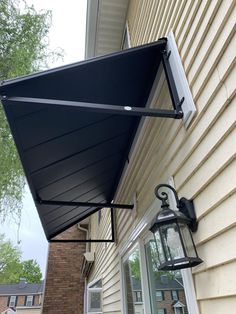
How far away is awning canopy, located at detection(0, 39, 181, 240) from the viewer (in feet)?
6.00

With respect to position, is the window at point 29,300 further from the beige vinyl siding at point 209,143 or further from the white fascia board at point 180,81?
the white fascia board at point 180,81

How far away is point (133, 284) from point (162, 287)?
1.19 metres

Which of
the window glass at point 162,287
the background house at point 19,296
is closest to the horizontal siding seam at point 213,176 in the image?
the window glass at point 162,287

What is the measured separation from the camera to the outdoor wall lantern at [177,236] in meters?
1.53

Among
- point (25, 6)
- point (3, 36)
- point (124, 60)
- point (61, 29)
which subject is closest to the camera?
point (124, 60)

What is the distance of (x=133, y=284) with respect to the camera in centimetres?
344

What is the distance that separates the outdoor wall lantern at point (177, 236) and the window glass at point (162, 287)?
1.63 feet

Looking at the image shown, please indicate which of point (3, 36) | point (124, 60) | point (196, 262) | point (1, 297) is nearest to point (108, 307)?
point (196, 262)

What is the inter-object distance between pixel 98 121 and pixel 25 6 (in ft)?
11.2

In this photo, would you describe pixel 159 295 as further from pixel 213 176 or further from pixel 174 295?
pixel 213 176

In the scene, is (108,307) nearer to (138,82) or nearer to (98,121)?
(98,121)

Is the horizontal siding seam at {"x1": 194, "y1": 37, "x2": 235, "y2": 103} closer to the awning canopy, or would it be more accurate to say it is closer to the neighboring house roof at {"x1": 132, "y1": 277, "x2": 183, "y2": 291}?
the awning canopy

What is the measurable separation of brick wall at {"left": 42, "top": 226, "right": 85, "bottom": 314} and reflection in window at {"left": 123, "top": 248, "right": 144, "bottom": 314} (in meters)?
6.38

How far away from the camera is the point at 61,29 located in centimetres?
584
